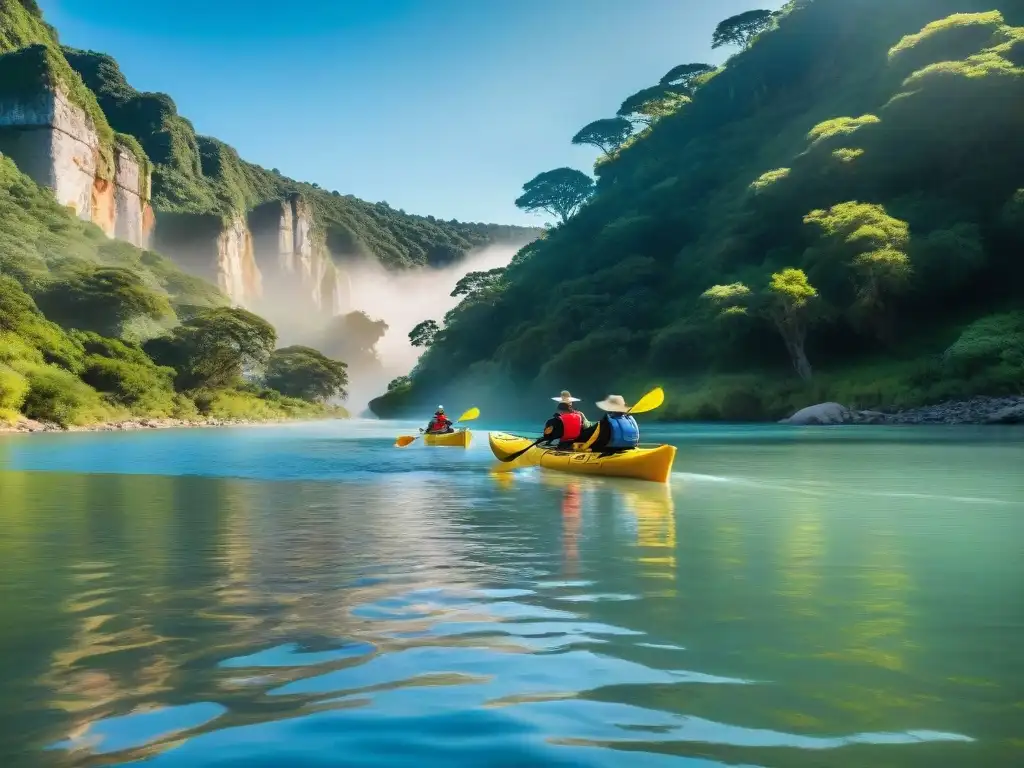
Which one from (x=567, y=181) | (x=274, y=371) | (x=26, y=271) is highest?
(x=567, y=181)

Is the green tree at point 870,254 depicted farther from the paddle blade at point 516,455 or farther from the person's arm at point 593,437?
the person's arm at point 593,437

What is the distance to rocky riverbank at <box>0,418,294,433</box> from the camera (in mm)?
47656

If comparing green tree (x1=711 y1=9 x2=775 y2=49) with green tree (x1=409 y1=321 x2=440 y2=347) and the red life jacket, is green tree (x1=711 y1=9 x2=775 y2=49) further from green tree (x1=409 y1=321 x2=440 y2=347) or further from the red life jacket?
the red life jacket

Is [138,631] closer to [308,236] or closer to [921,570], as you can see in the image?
[921,570]

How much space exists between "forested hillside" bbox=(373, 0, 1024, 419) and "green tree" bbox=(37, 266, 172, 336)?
97.9 ft

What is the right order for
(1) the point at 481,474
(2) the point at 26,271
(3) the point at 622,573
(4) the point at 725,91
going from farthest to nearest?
(4) the point at 725,91 < (2) the point at 26,271 < (1) the point at 481,474 < (3) the point at 622,573

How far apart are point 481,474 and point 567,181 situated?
85961mm

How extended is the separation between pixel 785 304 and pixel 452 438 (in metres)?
24.8

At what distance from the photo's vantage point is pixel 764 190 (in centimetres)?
6094

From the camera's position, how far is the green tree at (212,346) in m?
74.2

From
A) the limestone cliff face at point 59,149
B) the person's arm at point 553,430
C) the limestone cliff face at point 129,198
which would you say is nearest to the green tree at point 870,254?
the person's arm at point 553,430

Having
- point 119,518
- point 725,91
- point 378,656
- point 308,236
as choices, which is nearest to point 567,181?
point 725,91

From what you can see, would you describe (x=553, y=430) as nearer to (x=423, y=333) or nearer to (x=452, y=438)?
(x=452, y=438)

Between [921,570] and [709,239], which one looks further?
[709,239]
